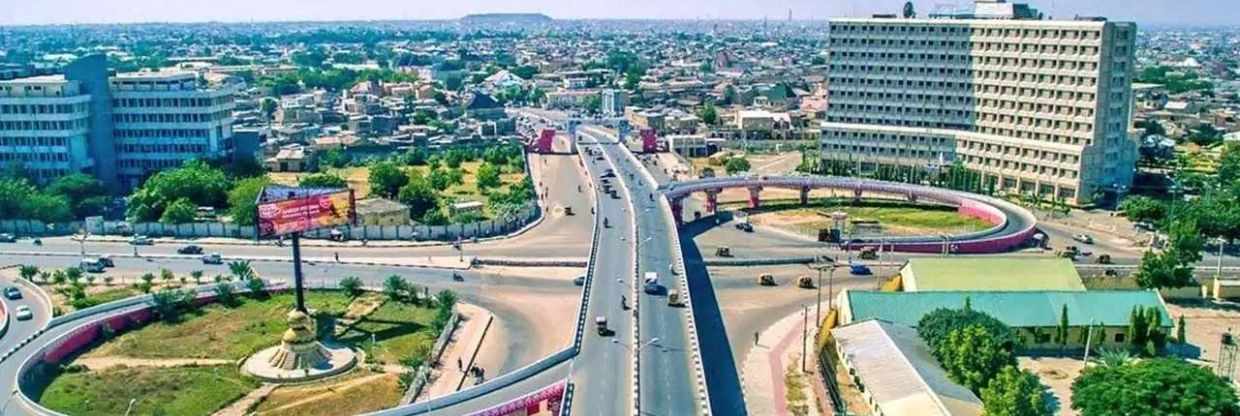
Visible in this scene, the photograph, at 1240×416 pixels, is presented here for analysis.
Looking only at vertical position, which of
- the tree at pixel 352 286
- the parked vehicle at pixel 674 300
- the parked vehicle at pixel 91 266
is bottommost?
the parked vehicle at pixel 91 266

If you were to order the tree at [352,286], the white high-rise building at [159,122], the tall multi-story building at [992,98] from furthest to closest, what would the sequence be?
the white high-rise building at [159,122] < the tall multi-story building at [992,98] < the tree at [352,286]

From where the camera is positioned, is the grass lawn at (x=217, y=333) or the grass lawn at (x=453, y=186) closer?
the grass lawn at (x=217, y=333)

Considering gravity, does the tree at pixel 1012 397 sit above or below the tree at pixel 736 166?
above

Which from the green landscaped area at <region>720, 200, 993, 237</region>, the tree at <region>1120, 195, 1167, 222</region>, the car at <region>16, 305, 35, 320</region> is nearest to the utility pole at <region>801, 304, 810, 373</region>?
the green landscaped area at <region>720, 200, 993, 237</region>

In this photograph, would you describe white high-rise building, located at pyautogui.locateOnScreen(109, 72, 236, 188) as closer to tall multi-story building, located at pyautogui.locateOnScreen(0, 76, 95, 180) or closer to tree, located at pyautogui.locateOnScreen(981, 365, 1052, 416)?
tall multi-story building, located at pyautogui.locateOnScreen(0, 76, 95, 180)

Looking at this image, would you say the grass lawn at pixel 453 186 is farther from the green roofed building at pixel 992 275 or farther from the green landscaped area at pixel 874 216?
the green roofed building at pixel 992 275

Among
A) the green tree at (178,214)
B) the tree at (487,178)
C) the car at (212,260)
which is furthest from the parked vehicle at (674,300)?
the tree at (487,178)

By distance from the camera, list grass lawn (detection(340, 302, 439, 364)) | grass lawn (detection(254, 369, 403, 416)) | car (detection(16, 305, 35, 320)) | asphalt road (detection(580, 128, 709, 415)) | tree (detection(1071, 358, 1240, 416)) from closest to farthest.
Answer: tree (detection(1071, 358, 1240, 416))
asphalt road (detection(580, 128, 709, 415))
grass lawn (detection(254, 369, 403, 416))
grass lawn (detection(340, 302, 439, 364))
car (detection(16, 305, 35, 320))

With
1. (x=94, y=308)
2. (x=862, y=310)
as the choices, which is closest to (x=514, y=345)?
(x=862, y=310)
